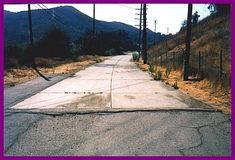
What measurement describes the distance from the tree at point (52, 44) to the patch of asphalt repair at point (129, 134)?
4001 centimetres

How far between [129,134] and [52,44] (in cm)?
4264

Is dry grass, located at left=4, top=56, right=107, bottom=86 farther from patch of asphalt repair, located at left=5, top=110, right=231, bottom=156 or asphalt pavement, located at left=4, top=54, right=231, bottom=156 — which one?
patch of asphalt repair, located at left=5, top=110, right=231, bottom=156

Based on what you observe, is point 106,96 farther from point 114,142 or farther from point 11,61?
point 11,61

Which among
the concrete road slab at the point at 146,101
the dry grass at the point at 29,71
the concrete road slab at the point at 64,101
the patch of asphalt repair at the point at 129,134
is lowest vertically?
the dry grass at the point at 29,71

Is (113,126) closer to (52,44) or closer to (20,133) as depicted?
(20,133)

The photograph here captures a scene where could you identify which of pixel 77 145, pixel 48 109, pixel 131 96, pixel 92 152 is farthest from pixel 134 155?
pixel 131 96

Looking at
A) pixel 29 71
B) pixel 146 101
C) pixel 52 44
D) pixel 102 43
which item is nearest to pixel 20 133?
pixel 146 101

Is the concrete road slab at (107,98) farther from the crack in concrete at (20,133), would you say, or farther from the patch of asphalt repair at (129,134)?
the crack in concrete at (20,133)

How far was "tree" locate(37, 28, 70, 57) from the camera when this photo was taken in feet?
155

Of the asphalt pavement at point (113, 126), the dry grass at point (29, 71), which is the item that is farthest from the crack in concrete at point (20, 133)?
the dry grass at point (29, 71)

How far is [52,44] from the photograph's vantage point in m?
47.8

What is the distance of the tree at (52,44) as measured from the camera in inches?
1863

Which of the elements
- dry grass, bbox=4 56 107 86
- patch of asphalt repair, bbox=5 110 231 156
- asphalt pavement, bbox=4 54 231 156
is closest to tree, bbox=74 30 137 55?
dry grass, bbox=4 56 107 86

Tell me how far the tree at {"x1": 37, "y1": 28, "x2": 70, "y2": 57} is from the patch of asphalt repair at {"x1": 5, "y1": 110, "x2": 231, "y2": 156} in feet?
131
